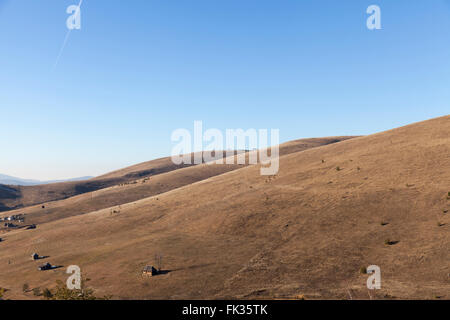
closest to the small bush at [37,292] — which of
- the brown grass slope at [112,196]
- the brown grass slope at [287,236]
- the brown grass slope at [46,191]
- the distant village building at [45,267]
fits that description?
the brown grass slope at [287,236]

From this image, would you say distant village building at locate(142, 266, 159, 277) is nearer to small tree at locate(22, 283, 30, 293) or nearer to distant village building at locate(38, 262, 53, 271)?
small tree at locate(22, 283, 30, 293)

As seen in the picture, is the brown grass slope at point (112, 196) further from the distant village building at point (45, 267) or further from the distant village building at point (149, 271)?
the distant village building at point (149, 271)

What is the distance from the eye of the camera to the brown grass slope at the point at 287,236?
73.1 ft

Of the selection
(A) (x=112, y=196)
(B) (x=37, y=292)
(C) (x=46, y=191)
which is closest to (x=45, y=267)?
(B) (x=37, y=292)

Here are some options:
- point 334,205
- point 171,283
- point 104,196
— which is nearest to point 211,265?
point 171,283

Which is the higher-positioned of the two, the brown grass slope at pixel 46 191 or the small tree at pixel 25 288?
the small tree at pixel 25 288

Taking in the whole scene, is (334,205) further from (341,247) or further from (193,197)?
(193,197)

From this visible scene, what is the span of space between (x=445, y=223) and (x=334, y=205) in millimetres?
10953

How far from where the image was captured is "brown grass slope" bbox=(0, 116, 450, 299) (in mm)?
22281

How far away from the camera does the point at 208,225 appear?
39.3 metres

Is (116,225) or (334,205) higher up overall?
(334,205)

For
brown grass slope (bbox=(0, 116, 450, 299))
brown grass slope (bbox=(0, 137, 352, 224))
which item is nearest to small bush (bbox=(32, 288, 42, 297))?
brown grass slope (bbox=(0, 116, 450, 299))

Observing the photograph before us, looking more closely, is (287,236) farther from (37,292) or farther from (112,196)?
(112,196)
